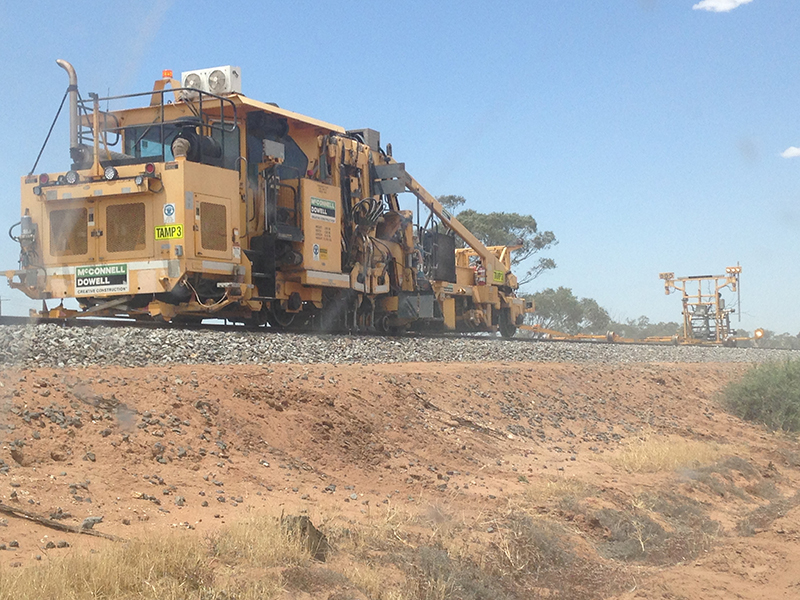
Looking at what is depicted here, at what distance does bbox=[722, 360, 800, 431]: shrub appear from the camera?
57.3 feet

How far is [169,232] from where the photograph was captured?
1359cm

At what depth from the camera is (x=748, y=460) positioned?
13812 mm

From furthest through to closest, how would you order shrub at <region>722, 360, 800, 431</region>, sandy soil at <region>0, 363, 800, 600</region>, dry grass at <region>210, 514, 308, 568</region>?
1. shrub at <region>722, 360, 800, 431</region>
2. sandy soil at <region>0, 363, 800, 600</region>
3. dry grass at <region>210, 514, 308, 568</region>

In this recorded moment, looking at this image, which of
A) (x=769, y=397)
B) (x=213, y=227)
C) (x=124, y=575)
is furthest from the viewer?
(x=769, y=397)

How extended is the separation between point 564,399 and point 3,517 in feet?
32.8

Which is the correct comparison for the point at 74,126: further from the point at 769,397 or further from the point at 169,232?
the point at 769,397

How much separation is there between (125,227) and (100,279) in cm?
88

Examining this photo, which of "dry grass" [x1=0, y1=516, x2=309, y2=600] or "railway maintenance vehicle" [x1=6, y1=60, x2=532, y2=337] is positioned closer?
"dry grass" [x1=0, y1=516, x2=309, y2=600]

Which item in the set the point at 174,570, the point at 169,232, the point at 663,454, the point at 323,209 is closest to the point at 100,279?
the point at 169,232

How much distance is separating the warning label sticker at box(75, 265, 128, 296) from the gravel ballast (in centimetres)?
207

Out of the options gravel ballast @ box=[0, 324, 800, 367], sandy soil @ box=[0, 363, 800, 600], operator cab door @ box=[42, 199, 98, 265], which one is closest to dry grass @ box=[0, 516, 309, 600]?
sandy soil @ box=[0, 363, 800, 600]

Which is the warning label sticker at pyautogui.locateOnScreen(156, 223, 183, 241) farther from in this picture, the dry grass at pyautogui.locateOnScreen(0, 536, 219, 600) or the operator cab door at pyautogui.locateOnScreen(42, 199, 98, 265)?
the dry grass at pyautogui.locateOnScreen(0, 536, 219, 600)

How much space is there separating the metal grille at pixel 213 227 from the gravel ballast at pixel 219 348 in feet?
5.90

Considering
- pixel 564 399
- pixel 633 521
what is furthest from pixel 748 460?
pixel 633 521
